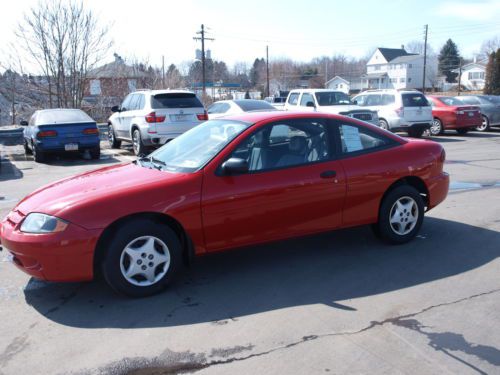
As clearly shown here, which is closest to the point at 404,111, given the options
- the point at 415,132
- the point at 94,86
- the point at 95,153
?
the point at 415,132

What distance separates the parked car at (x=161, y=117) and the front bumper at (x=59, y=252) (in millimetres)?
9176

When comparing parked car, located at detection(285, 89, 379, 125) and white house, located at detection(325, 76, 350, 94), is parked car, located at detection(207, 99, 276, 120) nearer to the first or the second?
parked car, located at detection(285, 89, 379, 125)

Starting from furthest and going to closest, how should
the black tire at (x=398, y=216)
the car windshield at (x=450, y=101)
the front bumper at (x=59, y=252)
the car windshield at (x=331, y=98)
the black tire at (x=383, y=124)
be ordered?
the car windshield at (x=450, y=101) → the black tire at (x=383, y=124) → the car windshield at (x=331, y=98) → the black tire at (x=398, y=216) → the front bumper at (x=59, y=252)

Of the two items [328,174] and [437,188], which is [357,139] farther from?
[437,188]

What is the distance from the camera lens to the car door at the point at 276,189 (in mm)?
4488

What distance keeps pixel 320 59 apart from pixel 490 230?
132 metres

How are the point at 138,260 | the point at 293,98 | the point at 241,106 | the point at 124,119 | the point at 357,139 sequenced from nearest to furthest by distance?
the point at 138,260, the point at 357,139, the point at 124,119, the point at 241,106, the point at 293,98

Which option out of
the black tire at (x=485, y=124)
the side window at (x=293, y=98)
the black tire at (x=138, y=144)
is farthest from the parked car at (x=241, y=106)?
the black tire at (x=485, y=124)

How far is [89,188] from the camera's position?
442cm

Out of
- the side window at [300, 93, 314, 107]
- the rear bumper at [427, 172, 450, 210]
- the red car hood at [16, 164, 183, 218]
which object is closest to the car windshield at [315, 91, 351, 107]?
the side window at [300, 93, 314, 107]

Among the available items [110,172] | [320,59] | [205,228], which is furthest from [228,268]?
[320,59]

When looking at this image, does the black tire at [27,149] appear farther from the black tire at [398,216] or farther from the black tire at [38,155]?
the black tire at [398,216]

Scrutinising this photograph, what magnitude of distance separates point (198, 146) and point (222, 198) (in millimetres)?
825

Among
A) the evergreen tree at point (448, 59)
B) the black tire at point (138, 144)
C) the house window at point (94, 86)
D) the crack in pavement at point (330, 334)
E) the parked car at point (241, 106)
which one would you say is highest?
the evergreen tree at point (448, 59)
